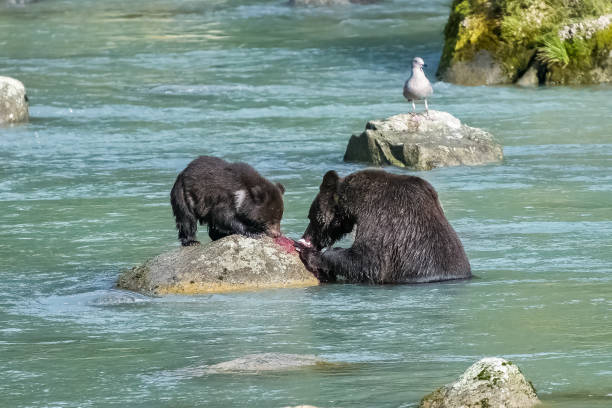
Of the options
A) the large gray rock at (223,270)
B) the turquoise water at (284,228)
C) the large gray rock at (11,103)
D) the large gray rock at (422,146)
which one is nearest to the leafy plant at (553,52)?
the turquoise water at (284,228)

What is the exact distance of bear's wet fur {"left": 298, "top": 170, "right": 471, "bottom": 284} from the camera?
939 cm

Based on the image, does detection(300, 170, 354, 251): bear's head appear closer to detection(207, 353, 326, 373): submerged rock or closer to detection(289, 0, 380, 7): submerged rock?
detection(207, 353, 326, 373): submerged rock

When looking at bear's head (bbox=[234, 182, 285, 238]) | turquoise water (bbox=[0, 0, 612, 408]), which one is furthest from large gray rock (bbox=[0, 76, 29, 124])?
bear's head (bbox=[234, 182, 285, 238])

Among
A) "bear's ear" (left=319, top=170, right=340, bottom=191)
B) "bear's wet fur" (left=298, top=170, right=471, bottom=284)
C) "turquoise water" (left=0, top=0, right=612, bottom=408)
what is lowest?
"turquoise water" (left=0, top=0, right=612, bottom=408)

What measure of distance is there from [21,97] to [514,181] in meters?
8.35

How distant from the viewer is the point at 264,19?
32.4 m

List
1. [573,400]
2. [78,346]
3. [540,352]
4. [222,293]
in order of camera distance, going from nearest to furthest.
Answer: [573,400], [540,352], [78,346], [222,293]

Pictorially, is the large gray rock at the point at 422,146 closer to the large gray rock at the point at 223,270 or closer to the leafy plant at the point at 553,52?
the leafy plant at the point at 553,52

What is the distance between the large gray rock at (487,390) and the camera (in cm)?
600

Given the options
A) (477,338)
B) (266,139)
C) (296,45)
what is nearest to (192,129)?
(266,139)

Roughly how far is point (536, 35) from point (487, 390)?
17.2m

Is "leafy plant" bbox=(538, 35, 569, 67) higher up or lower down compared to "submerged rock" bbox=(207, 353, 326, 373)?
higher up

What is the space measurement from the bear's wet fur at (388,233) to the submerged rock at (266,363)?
198 cm

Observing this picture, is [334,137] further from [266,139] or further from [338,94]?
[338,94]
